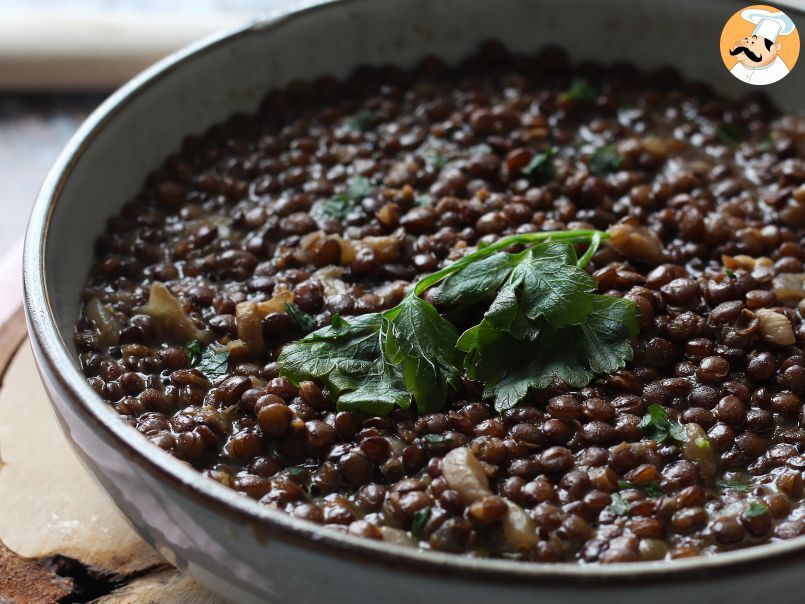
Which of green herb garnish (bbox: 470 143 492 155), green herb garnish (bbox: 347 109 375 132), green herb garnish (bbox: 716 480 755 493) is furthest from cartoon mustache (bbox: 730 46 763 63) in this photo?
green herb garnish (bbox: 716 480 755 493)

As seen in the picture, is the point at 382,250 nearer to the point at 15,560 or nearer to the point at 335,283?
the point at 335,283

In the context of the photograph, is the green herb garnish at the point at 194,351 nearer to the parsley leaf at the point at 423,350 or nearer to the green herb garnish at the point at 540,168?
the parsley leaf at the point at 423,350

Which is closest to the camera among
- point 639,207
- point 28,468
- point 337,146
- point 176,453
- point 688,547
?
point 688,547

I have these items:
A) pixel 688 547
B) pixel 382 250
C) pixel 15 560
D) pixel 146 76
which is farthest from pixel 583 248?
pixel 15 560

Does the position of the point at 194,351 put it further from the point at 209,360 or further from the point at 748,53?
the point at 748,53

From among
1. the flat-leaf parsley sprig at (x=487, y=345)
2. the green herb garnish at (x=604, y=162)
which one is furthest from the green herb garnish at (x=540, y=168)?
the flat-leaf parsley sprig at (x=487, y=345)

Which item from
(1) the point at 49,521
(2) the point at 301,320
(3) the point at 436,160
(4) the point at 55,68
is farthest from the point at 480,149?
(4) the point at 55,68
